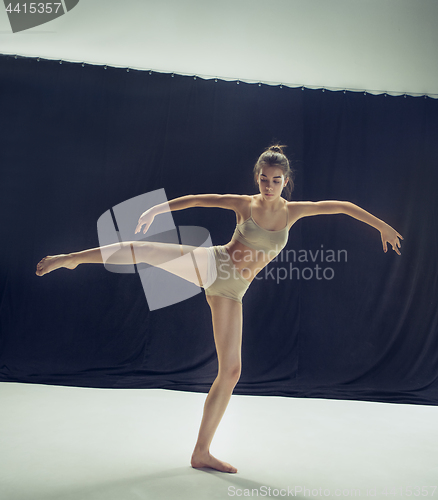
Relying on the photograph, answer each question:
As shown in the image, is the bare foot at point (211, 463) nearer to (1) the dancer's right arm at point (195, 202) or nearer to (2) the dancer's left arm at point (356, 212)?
(1) the dancer's right arm at point (195, 202)

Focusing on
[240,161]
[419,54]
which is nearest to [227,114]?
[240,161]

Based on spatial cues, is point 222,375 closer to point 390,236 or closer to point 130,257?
point 130,257

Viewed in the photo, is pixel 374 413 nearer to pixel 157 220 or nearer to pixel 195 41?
pixel 157 220

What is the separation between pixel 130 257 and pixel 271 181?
0.82m

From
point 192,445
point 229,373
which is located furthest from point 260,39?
point 192,445

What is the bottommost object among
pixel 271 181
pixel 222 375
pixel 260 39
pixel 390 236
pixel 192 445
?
pixel 192 445

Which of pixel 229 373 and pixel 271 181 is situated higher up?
pixel 271 181

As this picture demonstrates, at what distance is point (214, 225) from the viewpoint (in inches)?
156

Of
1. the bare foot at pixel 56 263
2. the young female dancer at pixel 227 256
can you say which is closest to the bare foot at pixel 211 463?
the young female dancer at pixel 227 256

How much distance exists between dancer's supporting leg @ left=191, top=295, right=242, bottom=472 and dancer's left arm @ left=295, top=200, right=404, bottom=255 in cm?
66

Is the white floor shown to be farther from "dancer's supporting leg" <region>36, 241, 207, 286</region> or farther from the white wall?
the white wall

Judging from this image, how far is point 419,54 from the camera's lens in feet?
11.1

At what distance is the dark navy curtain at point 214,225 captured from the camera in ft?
12.6

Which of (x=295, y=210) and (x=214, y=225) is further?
(x=214, y=225)
